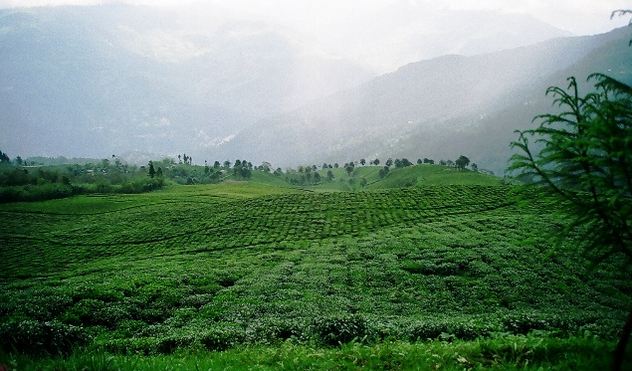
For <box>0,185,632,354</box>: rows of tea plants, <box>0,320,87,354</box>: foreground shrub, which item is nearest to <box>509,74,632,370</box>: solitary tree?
<box>0,185,632,354</box>: rows of tea plants

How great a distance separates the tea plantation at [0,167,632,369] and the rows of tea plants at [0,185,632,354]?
6.1 inches

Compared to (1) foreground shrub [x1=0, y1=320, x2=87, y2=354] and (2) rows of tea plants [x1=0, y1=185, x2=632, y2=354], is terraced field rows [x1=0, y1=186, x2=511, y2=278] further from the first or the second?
(1) foreground shrub [x1=0, y1=320, x2=87, y2=354]

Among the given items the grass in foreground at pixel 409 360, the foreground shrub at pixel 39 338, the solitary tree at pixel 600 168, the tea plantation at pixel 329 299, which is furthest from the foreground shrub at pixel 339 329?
the solitary tree at pixel 600 168

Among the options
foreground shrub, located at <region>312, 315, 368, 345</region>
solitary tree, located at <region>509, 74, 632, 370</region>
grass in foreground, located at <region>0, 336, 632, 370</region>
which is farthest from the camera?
foreground shrub, located at <region>312, 315, 368, 345</region>

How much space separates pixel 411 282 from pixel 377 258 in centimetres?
1190

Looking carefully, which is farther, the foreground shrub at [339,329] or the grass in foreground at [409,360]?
the foreground shrub at [339,329]

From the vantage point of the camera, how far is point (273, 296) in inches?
1332

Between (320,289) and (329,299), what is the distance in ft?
13.5

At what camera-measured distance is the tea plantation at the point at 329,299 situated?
40.5ft

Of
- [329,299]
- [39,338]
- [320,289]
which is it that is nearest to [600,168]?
[39,338]

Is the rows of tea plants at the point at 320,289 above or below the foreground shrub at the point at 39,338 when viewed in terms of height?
below

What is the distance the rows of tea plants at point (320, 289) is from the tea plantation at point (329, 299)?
15 centimetres

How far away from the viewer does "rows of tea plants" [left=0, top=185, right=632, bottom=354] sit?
19.2 m

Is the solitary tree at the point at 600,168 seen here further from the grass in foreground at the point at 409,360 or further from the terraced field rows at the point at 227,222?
the terraced field rows at the point at 227,222
